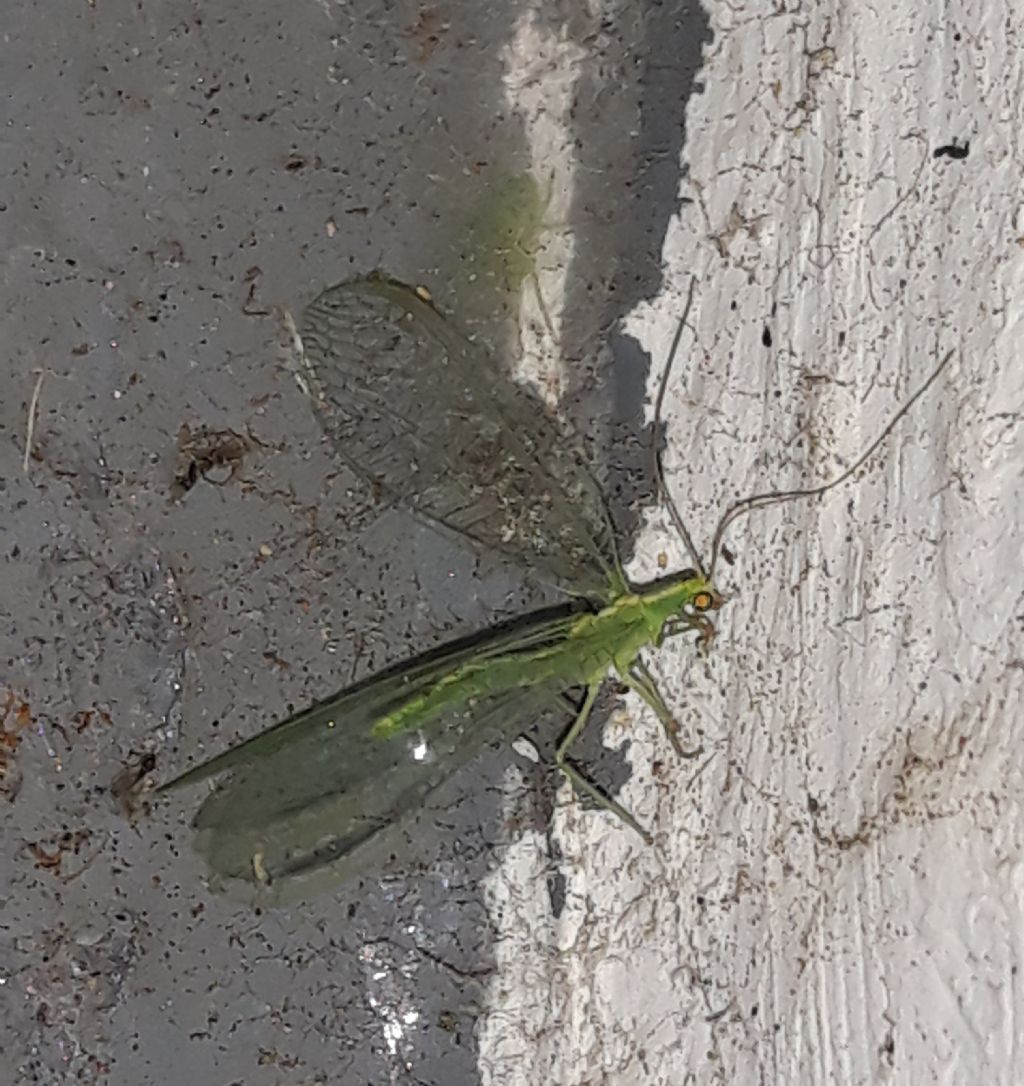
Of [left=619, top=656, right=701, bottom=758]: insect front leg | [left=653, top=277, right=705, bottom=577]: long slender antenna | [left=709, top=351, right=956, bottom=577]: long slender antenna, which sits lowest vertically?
A: [left=619, top=656, right=701, bottom=758]: insect front leg

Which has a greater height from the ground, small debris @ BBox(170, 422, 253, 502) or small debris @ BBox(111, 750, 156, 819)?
small debris @ BBox(170, 422, 253, 502)

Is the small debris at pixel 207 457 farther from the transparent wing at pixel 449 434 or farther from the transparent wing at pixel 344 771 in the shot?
the transparent wing at pixel 344 771

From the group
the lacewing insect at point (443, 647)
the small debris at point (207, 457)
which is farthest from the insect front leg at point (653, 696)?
the small debris at point (207, 457)

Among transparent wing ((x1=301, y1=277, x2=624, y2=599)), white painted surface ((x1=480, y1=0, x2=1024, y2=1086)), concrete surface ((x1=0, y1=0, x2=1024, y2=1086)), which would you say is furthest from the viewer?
transparent wing ((x1=301, y1=277, x2=624, y2=599))

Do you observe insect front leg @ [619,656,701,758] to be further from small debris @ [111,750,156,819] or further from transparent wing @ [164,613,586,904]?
small debris @ [111,750,156,819]

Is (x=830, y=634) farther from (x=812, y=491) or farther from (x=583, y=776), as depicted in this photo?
(x=583, y=776)

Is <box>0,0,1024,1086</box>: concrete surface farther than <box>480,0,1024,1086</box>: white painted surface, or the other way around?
<box>0,0,1024,1086</box>: concrete surface

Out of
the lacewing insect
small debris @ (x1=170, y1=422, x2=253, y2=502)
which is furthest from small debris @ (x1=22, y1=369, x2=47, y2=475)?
the lacewing insect
